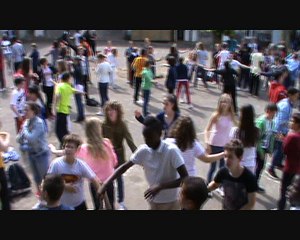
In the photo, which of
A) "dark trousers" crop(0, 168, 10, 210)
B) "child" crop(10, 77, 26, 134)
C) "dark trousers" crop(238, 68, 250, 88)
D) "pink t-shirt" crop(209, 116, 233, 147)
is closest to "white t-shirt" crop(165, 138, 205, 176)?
"pink t-shirt" crop(209, 116, 233, 147)

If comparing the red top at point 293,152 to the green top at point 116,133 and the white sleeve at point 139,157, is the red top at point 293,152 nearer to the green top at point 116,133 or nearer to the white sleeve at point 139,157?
the green top at point 116,133

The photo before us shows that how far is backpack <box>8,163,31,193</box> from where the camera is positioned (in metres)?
6.77

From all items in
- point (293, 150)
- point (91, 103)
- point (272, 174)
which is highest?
point (293, 150)

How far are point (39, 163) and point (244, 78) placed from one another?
35.7 ft

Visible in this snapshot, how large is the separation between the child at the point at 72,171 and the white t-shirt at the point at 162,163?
2.07 feet

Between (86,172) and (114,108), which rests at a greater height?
(114,108)

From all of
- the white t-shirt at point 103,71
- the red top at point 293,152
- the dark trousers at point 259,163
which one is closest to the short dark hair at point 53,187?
the red top at point 293,152

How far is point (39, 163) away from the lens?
616cm

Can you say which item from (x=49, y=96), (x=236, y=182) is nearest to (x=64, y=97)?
(x=49, y=96)

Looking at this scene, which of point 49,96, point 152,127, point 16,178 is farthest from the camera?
point 49,96

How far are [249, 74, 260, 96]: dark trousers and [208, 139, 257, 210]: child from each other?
10608 millimetres

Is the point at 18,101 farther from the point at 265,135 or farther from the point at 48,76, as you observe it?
the point at 265,135
